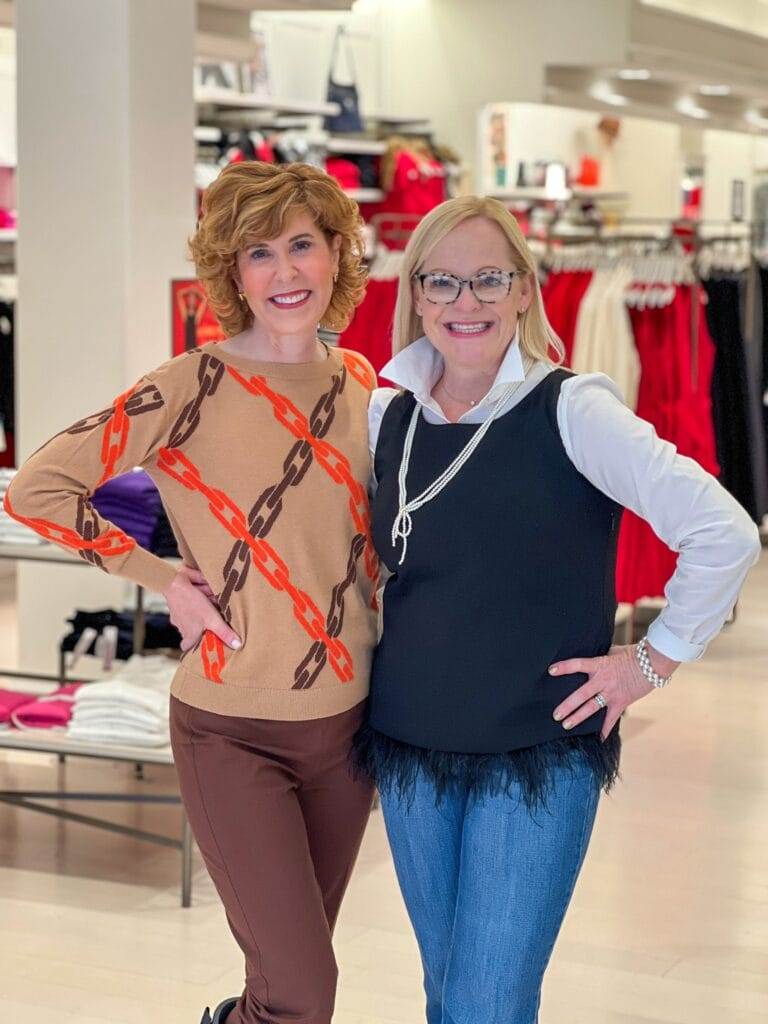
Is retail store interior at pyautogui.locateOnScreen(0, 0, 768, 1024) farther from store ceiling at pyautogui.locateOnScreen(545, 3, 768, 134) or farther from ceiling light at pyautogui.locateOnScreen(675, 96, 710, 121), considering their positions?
ceiling light at pyautogui.locateOnScreen(675, 96, 710, 121)

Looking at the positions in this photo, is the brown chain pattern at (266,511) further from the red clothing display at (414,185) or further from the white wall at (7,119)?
the red clothing display at (414,185)

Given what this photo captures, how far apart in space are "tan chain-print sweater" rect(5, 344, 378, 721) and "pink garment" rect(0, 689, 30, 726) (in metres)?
2.23

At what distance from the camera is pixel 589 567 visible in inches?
89.1

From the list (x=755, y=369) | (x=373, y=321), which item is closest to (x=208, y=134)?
(x=373, y=321)

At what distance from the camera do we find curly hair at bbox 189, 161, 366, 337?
245 centimetres

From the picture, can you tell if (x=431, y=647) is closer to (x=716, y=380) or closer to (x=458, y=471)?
(x=458, y=471)

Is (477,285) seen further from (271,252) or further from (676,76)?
(676,76)

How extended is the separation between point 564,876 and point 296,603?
1.81 feet

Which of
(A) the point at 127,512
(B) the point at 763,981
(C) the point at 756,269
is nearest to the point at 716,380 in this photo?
(C) the point at 756,269

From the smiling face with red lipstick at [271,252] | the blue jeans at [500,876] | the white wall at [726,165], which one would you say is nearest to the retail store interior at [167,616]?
the blue jeans at [500,876]

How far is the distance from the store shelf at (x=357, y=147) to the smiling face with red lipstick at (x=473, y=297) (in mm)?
7945

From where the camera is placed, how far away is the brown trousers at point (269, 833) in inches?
93.0

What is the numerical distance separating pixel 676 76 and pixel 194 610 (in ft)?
31.5

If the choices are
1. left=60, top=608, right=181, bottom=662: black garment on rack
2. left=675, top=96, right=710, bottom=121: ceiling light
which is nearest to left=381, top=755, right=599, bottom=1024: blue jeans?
left=60, top=608, right=181, bottom=662: black garment on rack
